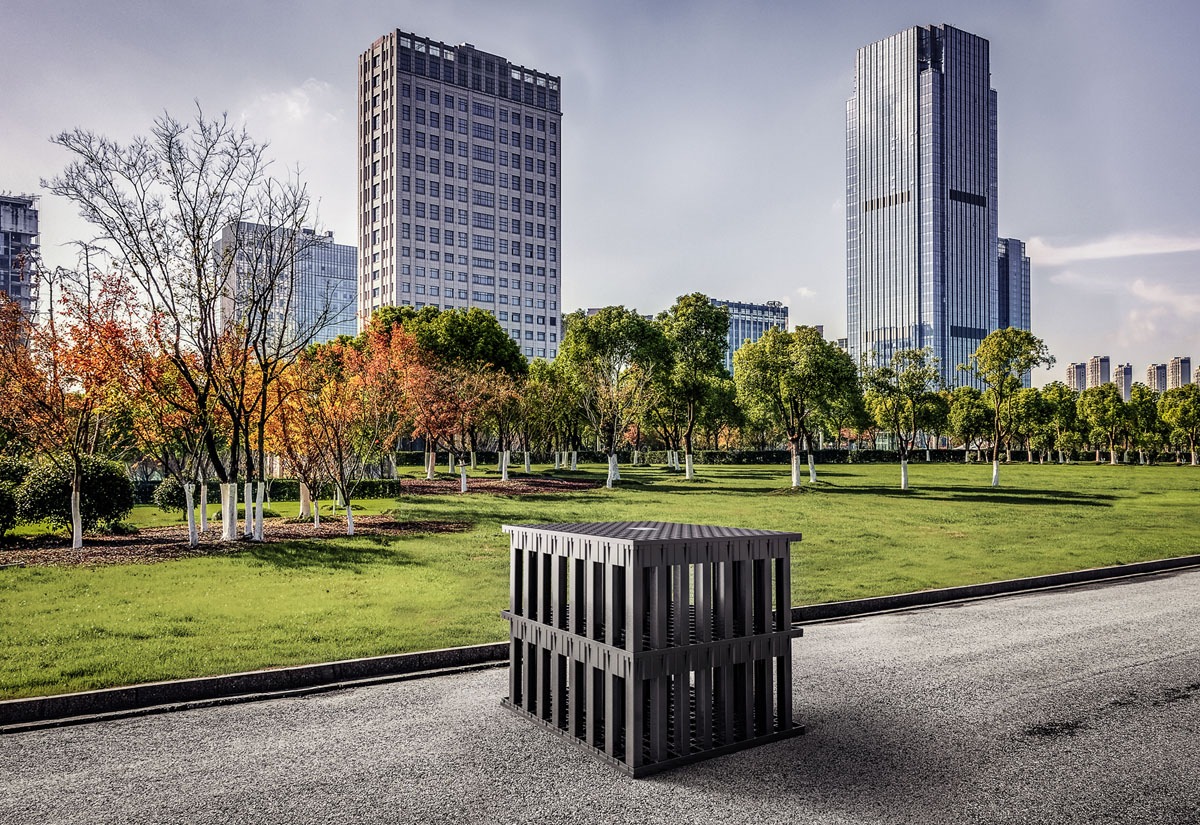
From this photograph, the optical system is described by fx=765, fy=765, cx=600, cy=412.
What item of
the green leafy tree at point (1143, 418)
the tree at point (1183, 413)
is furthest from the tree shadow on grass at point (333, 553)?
the tree at point (1183, 413)

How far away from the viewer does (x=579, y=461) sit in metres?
68.9

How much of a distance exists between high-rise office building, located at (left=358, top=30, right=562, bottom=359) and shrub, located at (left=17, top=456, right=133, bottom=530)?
351 feet

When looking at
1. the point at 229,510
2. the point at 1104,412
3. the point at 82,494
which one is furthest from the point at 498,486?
the point at 1104,412

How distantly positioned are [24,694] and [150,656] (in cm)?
137

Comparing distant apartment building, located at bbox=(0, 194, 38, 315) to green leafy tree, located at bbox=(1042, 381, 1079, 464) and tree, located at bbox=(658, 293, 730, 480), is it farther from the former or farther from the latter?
green leafy tree, located at bbox=(1042, 381, 1079, 464)

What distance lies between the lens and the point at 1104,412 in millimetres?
73000

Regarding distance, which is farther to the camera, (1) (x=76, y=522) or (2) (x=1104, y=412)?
(2) (x=1104, y=412)

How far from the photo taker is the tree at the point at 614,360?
44781 millimetres

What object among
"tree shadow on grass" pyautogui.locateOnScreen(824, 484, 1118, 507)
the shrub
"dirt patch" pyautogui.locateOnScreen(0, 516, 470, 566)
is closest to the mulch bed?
"dirt patch" pyautogui.locateOnScreen(0, 516, 470, 566)

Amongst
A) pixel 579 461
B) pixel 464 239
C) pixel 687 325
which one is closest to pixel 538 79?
pixel 464 239

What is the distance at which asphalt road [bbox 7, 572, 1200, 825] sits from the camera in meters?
4.91

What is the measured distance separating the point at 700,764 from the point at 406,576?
913 centimetres

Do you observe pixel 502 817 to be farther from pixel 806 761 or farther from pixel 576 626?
pixel 806 761

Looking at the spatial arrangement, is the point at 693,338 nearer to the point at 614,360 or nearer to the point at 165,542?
the point at 614,360
